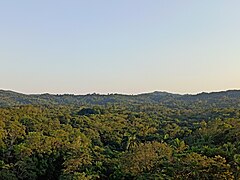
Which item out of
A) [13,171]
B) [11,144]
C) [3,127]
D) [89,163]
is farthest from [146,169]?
[3,127]

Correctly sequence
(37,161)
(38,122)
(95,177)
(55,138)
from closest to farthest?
(95,177), (37,161), (55,138), (38,122)

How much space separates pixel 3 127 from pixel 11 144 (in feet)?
14.7

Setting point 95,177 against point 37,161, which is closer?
point 95,177

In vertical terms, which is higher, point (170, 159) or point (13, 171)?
point (170, 159)

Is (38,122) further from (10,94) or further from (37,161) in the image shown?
(10,94)

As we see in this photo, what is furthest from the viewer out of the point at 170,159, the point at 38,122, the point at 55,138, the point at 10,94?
the point at 10,94

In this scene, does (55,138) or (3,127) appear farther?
(3,127)

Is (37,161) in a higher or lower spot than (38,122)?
lower

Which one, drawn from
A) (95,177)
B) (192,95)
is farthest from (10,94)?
(95,177)

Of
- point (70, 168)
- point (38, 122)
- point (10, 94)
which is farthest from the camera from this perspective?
point (10, 94)

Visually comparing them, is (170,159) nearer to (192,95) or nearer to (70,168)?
(70,168)

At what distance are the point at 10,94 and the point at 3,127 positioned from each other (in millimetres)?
141148

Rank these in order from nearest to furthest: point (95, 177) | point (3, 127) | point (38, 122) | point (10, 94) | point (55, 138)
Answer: point (95, 177) < point (55, 138) < point (3, 127) < point (38, 122) < point (10, 94)

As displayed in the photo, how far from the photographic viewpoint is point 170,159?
2964cm
